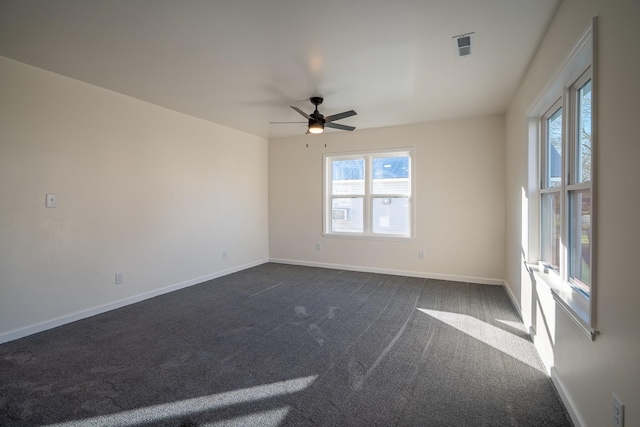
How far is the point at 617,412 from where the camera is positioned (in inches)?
48.4

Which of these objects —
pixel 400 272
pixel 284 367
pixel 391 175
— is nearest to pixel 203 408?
pixel 284 367

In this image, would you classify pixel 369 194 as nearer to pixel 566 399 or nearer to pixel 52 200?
pixel 566 399

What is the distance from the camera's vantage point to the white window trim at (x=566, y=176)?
57.6 inches

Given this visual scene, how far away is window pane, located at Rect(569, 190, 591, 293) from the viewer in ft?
5.95

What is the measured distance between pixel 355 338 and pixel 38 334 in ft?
9.85

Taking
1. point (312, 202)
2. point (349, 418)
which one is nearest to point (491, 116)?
point (312, 202)

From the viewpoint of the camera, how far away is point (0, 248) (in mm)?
2660

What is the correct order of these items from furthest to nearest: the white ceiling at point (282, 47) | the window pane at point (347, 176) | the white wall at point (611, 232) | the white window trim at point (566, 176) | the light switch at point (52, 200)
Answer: the window pane at point (347, 176)
the light switch at point (52, 200)
the white ceiling at point (282, 47)
the white window trim at point (566, 176)
the white wall at point (611, 232)

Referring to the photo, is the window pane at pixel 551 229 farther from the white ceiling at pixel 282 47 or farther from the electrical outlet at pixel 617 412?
the electrical outlet at pixel 617 412

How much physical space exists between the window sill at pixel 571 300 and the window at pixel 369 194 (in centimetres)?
274

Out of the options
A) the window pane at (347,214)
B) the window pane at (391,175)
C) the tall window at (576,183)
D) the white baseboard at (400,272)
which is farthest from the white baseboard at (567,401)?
the window pane at (347,214)

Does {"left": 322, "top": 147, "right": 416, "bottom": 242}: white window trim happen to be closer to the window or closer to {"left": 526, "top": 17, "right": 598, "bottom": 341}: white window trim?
the window

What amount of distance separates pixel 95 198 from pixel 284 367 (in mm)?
2836

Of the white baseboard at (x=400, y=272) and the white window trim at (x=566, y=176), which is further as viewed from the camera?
the white baseboard at (x=400, y=272)
